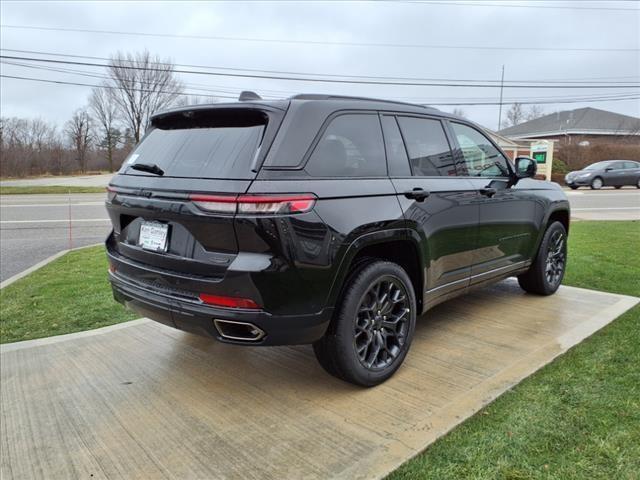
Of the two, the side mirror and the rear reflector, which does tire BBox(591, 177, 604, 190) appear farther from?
the rear reflector

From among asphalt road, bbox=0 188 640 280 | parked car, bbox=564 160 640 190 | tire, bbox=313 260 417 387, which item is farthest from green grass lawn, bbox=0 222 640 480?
parked car, bbox=564 160 640 190

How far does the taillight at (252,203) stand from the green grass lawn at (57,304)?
8.64 feet

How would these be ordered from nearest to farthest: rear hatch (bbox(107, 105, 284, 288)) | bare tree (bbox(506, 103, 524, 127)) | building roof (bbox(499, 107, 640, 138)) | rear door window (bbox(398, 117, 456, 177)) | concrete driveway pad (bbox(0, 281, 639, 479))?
concrete driveway pad (bbox(0, 281, 639, 479)), rear hatch (bbox(107, 105, 284, 288)), rear door window (bbox(398, 117, 456, 177)), building roof (bbox(499, 107, 640, 138)), bare tree (bbox(506, 103, 524, 127))

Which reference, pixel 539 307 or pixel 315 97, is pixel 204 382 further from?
pixel 539 307

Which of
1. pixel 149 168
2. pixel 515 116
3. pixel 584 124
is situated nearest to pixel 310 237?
pixel 149 168

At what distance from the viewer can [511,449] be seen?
2469 millimetres

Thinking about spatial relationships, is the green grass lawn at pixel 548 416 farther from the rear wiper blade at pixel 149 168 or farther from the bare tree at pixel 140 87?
the bare tree at pixel 140 87

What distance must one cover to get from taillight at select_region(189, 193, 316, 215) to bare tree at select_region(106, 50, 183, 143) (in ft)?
168

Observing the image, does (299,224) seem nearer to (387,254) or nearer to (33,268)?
(387,254)

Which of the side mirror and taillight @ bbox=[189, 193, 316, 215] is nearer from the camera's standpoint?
taillight @ bbox=[189, 193, 316, 215]

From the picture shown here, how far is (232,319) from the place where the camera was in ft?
8.50

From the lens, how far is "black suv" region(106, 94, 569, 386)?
2.57 metres

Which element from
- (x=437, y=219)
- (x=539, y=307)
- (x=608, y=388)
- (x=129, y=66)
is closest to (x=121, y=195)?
(x=437, y=219)

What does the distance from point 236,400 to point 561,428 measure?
6.17 ft
